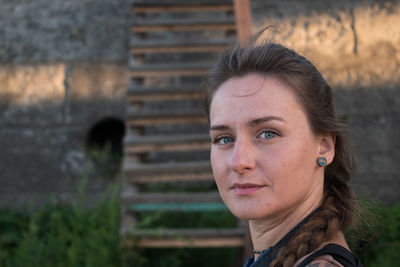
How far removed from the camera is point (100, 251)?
3.39m

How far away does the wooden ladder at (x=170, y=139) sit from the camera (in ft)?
11.7

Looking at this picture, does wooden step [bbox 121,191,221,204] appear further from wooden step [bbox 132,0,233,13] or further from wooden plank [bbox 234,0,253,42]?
wooden step [bbox 132,0,233,13]

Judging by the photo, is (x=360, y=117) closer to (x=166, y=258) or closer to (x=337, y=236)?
(x=166, y=258)

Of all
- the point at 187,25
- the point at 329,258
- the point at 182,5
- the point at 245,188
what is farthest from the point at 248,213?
the point at 182,5

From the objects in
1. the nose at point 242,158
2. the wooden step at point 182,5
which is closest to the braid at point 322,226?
the nose at point 242,158

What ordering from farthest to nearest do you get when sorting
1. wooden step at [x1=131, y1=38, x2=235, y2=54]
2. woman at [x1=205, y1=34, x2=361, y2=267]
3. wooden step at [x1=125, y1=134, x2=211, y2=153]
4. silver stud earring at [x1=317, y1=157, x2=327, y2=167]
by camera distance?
wooden step at [x1=131, y1=38, x2=235, y2=54], wooden step at [x1=125, y1=134, x2=211, y2=153], silver stud earring at [x1=317, y1=157, x2=327, y2=167], woman at [x1=205, y1=34, x2=361, y2=267]

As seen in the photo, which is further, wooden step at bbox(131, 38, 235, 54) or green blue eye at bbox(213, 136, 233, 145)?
wooden step at bbox(131, 38, 235, 54)

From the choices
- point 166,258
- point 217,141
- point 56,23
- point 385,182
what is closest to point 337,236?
point 217,141

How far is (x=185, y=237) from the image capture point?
354cm

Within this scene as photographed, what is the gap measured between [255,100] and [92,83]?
472cm

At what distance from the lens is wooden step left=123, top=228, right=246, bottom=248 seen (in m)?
3.51

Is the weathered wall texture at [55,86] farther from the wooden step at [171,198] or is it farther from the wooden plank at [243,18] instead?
the wooden plank at [243,18]

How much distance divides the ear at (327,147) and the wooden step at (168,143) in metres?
2.39

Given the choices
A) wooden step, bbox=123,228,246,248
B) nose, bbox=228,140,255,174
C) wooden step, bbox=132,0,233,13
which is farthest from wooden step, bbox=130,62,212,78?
nose, bbox=228,140,255,174
